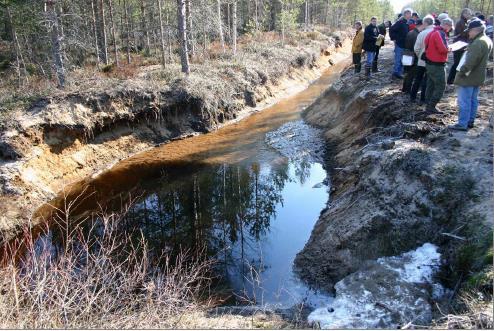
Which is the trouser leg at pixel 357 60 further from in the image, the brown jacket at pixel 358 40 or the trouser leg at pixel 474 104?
the trouser leg at pixel 474 104

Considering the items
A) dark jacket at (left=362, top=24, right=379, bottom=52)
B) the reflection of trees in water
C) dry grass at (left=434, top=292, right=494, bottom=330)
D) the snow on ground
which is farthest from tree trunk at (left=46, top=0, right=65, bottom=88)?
dry grass at (left=434, top=292, right=494, bottom=330)

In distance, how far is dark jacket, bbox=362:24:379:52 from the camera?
14578 millimetres

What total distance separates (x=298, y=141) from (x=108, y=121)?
7756 millimetres

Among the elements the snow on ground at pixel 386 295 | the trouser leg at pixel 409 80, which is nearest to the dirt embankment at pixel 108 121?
the snow on ground at pixel 386 295

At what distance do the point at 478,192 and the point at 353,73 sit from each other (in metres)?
12.1

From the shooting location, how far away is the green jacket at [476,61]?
793 centimetres

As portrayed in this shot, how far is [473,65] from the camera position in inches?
316

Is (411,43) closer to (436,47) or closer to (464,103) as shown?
(436,47)

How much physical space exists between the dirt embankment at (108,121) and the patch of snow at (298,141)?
3434 millimetres

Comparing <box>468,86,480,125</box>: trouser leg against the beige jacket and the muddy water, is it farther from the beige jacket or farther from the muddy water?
the muddy water

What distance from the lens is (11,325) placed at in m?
4.60

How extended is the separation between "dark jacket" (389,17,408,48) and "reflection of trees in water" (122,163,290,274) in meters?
5.83

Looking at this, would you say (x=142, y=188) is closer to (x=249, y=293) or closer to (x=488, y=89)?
(x=249, y=293)

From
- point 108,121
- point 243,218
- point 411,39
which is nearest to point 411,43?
point 411,39
